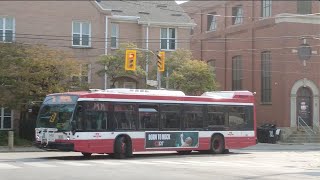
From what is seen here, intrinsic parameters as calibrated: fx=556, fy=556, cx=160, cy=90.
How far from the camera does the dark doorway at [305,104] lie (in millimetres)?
44312

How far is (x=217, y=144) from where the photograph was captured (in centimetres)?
2780

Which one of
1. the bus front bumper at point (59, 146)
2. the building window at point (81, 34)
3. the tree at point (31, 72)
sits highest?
the building window at point (81, 34)

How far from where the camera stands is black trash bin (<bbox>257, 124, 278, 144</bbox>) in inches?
1638

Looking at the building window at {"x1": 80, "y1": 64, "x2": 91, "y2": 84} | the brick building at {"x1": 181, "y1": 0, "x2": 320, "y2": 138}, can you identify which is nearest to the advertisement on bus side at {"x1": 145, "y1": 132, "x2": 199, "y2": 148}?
the building window at {"x1": 80, "y1": 64, "x2": 91, "y2": 84}

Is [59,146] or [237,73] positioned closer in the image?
[59,146]

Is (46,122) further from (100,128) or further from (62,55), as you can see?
(62,55)

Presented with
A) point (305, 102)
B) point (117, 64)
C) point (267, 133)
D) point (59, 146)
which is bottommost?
point (267, 133)

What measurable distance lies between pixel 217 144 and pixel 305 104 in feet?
62.4

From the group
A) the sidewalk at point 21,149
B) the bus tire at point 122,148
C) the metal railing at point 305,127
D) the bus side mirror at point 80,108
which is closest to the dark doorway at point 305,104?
the metal railing at point 305,127

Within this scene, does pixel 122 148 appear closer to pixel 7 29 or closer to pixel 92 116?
pixel 92 116

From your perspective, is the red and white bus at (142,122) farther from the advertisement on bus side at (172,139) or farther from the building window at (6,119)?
the building window at (6,119)

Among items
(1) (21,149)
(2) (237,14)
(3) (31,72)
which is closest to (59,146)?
(1) (21,149)

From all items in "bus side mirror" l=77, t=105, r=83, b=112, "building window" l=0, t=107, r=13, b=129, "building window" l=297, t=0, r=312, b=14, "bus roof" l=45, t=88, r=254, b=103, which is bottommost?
"building window" l=0, t=107, r=13, b=129

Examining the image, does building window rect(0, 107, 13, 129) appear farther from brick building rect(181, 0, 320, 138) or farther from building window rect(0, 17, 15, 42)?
brick building rect(181, 0, 320, 138)
